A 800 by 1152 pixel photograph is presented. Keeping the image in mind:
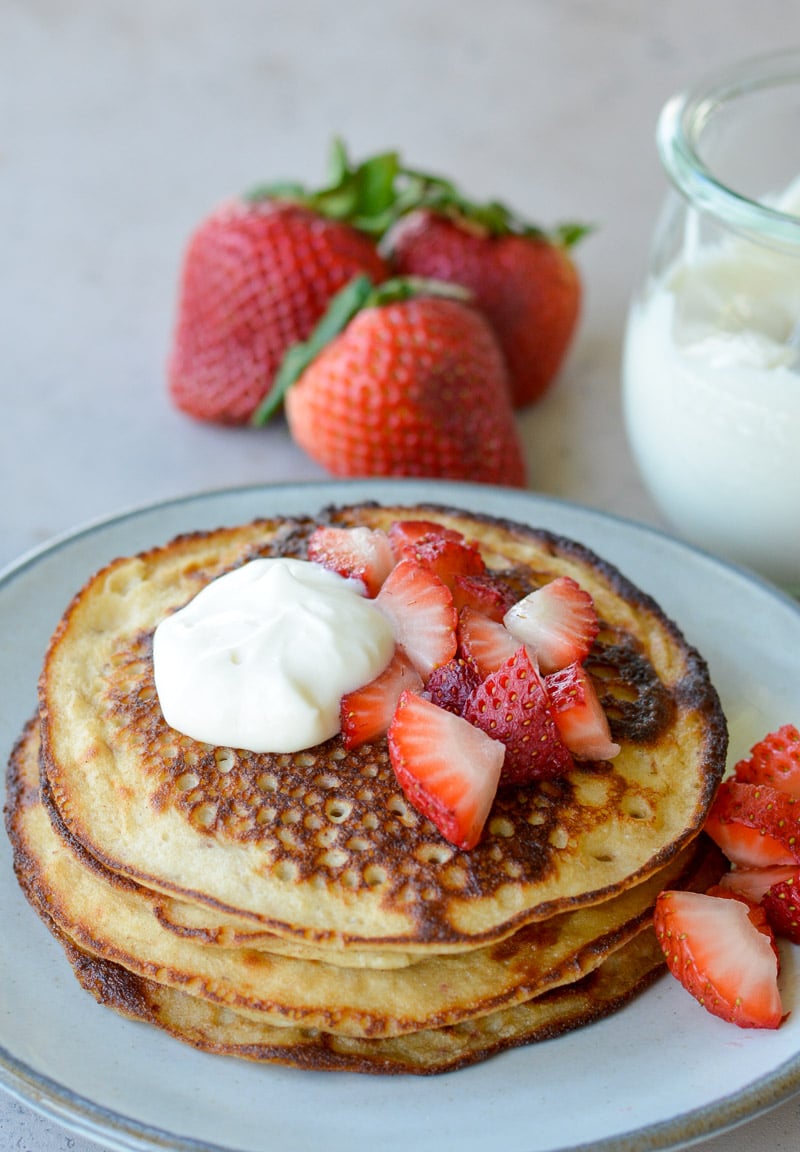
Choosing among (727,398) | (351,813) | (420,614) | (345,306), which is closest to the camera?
(351,813)

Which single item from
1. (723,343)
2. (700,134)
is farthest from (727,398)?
(700,134)

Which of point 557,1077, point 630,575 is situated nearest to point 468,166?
point 630,575

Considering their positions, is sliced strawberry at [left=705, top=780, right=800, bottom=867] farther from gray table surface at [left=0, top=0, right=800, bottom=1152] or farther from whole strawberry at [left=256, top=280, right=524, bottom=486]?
gray table surface at [left=0, top=0, right=800, bottom=1152]

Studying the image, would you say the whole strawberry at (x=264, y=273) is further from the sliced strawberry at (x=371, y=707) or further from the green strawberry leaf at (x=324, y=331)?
the sliced strawberry at (x=371, y=707)

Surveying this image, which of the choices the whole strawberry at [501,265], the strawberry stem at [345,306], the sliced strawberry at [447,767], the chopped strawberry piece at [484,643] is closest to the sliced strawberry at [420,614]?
the chopped strawberry piece at [484,643]

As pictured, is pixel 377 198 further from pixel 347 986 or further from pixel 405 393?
pixel 347 986
